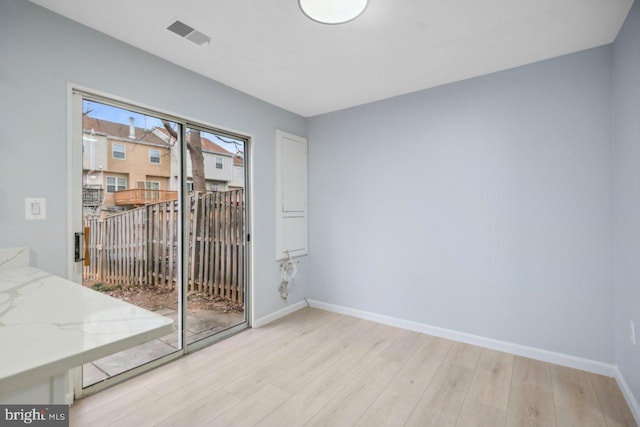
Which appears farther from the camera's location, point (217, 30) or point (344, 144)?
point (344, 144)

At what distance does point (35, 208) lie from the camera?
178cm

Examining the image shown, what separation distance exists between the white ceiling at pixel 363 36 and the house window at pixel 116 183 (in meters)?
0.99

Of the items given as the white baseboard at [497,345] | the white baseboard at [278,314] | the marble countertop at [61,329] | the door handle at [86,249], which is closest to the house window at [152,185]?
the door handle at [86,249]

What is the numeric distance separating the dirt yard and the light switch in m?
0.69

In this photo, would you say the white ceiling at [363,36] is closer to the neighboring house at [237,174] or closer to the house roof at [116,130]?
the house roof at [116,130]

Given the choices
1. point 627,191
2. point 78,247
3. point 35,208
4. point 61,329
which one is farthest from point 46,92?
point 627,191

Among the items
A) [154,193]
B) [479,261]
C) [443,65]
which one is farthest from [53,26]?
[479,261]

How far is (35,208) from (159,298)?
141 centimetres

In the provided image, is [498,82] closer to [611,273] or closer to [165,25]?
[611,273]

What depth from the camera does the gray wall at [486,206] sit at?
229 centimetres

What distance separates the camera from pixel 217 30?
6.66 ft

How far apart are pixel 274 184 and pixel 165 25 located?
1.80 metres

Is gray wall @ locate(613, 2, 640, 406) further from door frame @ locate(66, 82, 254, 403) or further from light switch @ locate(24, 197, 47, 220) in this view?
light switch @ locate(24, 197, 47, 220)

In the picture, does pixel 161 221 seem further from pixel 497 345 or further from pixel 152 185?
pixel 497 345
